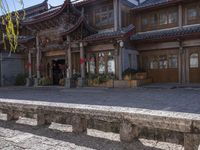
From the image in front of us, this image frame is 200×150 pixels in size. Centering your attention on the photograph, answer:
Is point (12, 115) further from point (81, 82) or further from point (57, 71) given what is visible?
point (57, 71)

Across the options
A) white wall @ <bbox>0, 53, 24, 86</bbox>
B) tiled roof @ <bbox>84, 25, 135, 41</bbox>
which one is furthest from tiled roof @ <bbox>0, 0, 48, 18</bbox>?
tiled roof @ <bbox>84, 25, 135, 41</bbox>

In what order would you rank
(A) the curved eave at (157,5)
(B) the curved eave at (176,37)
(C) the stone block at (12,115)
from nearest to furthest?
1. (C) the stone block at (12,115)
2. (B) the curved eave at (176,37)
3. (A) the curved eave at (157,5)

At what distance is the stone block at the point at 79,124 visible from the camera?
443cm

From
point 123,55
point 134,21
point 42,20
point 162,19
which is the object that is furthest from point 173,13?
point 42,20

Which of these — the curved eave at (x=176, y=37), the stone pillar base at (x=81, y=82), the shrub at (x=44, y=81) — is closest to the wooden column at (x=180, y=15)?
the curved eave at (x=176, y=37)

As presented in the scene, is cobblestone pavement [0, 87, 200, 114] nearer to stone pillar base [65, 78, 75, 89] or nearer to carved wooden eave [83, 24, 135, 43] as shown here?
carved wooden eave [83, 24, 135, 43]

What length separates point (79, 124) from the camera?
14.6ft

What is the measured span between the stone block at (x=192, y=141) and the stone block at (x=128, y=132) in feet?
3.13

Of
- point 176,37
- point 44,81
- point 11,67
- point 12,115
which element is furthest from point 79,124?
point 11,67

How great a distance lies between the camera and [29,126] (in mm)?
5230

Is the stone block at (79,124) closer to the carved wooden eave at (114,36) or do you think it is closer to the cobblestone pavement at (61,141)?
the cobblestone pavement at (61,141)

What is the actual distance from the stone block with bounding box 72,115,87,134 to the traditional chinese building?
910cm

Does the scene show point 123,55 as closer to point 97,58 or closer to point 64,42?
point 97,58

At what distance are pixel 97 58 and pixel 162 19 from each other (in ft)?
17.7
